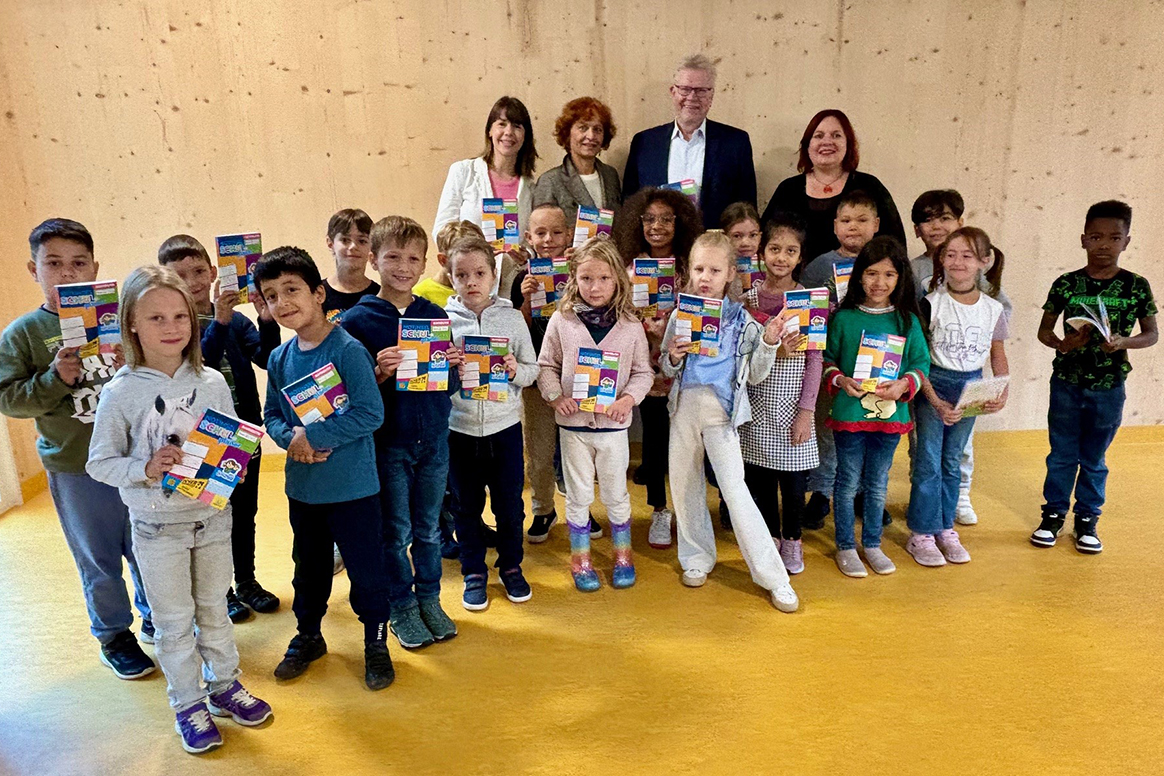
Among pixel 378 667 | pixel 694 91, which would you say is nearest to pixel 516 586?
pixel 378 667

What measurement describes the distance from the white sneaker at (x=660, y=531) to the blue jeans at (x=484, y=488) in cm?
66

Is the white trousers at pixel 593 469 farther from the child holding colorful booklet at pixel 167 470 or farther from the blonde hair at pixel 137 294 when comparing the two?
the blonde hair at pixel 137 294

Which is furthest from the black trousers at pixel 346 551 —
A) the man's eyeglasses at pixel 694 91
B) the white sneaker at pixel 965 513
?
the white sneaker at pixel 965 513

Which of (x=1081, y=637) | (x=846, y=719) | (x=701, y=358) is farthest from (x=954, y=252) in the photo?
(x=846, y=719)

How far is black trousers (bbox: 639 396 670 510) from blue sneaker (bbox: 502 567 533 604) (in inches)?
29.3

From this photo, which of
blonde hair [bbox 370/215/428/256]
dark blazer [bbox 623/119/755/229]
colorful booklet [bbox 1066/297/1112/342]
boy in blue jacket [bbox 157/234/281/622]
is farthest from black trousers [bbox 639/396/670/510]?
colorful booklet [bbox 1066/297/1112/342]

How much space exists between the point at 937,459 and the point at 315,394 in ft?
7.82

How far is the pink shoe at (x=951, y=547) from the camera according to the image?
3.20m

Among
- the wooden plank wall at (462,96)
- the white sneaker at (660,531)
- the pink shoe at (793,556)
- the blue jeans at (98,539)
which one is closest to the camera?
the blue jeans at (98,539)

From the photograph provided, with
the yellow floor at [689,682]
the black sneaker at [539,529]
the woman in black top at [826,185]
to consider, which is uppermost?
the woman in black top at [826,185]

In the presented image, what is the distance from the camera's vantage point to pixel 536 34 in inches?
159

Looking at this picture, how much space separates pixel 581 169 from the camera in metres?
3.70

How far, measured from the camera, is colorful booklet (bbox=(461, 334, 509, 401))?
258cm

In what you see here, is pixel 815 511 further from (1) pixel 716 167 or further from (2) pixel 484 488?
(1) pixel 716 167
